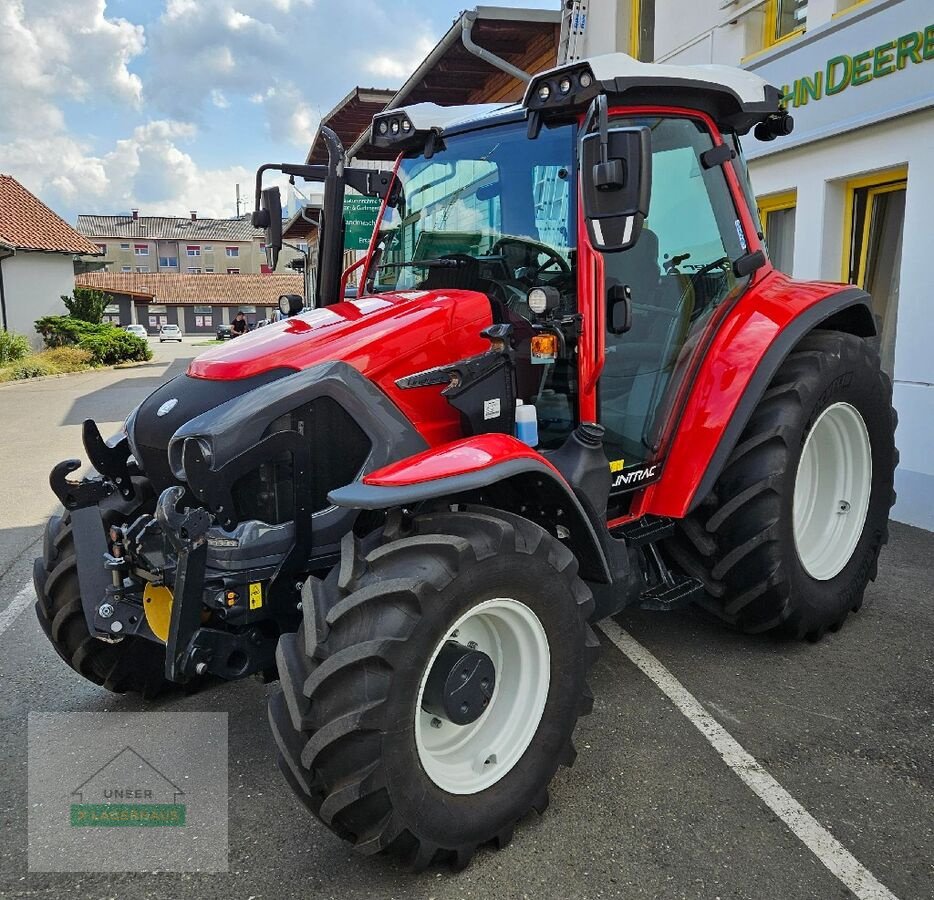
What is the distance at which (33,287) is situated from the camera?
32.8 meters

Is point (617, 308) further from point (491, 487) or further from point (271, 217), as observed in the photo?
point (271, 217)

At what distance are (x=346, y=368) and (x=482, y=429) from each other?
1.76 ft

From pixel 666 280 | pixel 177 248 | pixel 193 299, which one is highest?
pixel 177 248

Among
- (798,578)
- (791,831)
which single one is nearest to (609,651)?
(798,578)

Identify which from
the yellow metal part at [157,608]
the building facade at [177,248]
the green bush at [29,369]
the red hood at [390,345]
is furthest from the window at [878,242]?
the building facade at [177,248]

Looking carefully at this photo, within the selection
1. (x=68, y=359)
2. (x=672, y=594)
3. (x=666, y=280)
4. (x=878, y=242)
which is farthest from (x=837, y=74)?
(x=68, y=359)

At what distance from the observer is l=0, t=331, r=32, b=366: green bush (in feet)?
75.4

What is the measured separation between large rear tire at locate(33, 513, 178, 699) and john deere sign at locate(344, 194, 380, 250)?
1815mm

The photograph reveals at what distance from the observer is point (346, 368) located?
8.88 feet

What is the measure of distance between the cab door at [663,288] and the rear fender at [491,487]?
0.50 meters

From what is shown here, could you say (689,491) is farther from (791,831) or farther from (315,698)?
(315,698)

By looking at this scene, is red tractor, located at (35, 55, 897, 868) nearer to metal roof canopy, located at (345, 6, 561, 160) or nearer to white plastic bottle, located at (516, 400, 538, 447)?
white plastic bottle, located at (516, 400, 538, 447)

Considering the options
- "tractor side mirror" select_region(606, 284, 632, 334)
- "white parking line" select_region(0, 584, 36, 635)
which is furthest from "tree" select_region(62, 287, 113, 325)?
"tractor side mirror" select_region(606, 284, 632, 334)

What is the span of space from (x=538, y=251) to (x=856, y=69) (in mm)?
4907
